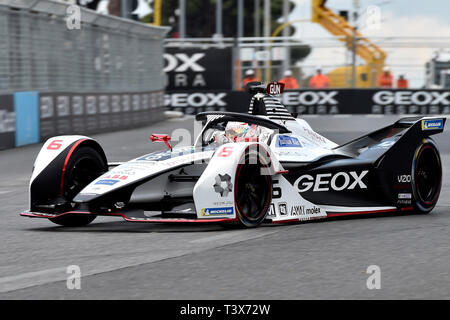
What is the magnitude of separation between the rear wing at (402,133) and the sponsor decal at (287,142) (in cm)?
74

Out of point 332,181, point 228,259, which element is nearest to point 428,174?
point 332,181

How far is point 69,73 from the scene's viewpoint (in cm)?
2172

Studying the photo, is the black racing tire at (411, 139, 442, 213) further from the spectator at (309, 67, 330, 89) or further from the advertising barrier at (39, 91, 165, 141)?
the spectator at (309, 67, 330, 89)

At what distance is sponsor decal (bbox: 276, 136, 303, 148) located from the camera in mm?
8336

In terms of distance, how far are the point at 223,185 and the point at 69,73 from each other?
48.8 feet

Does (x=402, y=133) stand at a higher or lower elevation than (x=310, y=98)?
higher

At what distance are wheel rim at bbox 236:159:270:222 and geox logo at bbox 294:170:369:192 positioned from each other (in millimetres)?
402

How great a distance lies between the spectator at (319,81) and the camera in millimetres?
30859

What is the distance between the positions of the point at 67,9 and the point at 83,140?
44.7ft

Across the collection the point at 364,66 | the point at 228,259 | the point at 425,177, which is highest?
the point at 364,66

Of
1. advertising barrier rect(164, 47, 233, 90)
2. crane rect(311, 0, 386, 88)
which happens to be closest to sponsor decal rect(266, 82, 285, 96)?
crane rect(311, 0, 386, 88)

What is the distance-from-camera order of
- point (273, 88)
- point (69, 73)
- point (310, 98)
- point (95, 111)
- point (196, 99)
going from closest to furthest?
1. point (273, 88)
2. point (69, 73)
3. point (95, 111)
4. point (310, 98)
5. point (196, 99)

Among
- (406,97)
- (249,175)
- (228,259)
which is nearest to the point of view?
(228,259)

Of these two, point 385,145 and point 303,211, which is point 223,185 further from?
point 385,145
